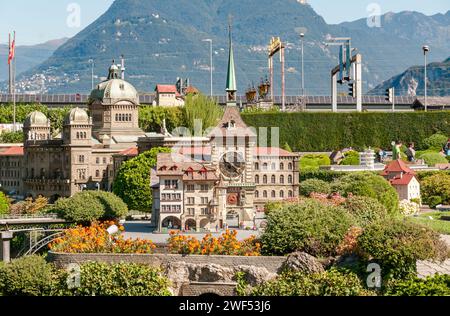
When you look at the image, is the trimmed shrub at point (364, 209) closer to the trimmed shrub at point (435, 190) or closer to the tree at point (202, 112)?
the trimmed shrub at point (435, 190)

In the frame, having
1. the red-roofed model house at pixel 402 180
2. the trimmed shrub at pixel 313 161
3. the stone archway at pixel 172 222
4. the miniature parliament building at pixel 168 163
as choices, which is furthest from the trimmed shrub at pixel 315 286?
the trimmed shrub at pixel 313 161

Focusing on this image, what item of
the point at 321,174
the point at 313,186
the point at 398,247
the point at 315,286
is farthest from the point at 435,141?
the point at 315,286

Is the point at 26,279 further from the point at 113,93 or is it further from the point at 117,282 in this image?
the point at 113,93

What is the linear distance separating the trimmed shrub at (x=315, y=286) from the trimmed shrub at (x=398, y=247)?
83.4 inches

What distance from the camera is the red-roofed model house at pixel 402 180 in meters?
120

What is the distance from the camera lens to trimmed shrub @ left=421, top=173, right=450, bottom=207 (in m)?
120

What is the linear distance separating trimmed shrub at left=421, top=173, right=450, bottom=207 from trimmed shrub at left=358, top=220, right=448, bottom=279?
43.4 metres

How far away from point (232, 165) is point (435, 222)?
21.3 m

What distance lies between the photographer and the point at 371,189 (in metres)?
107

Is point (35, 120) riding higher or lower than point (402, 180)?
higher

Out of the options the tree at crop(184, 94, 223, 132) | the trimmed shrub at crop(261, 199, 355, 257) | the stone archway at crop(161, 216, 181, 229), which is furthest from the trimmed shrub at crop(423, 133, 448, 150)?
the trimmed shrub at crop(261, 199, 355, 257)
